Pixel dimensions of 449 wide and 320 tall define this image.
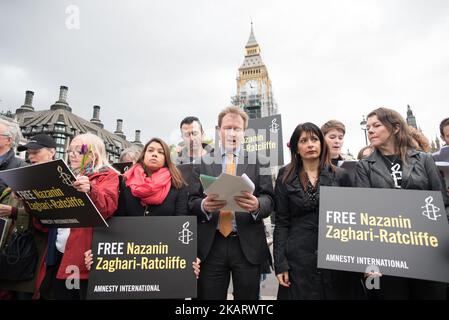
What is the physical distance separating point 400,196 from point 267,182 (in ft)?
3.49

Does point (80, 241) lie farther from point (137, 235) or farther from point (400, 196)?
point (400, 196)

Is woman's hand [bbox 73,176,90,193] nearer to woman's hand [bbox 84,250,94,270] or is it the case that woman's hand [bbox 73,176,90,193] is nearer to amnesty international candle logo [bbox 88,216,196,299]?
amnesty international candle logo [bbox 88,216,196,299]

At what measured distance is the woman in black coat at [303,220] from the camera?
2.06 meters

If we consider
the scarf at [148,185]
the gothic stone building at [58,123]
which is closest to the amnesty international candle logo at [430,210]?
the scarf at [148,185]

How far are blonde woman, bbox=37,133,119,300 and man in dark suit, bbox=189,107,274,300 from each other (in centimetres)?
74

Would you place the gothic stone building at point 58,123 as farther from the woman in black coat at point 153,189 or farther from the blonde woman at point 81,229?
the woman in black coat at point 153,189

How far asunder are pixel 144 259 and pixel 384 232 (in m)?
1.78

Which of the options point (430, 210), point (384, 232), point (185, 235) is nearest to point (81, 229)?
point (185, 235)

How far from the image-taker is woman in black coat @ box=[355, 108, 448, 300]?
75.7 inches

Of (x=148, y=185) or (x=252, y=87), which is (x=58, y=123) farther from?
(x=148, y=185)

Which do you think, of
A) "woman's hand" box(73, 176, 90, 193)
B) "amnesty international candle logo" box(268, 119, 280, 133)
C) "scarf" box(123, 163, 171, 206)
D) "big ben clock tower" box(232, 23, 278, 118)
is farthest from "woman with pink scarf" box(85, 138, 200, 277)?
"big ben clock tower" box(232, 23, 278, 118)

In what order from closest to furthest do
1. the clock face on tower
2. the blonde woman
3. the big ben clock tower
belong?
the blonde woman, the big ben clock tower, the clock face on tower

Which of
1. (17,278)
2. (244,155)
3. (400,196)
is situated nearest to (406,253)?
(400,196)

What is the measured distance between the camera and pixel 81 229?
2.34m
